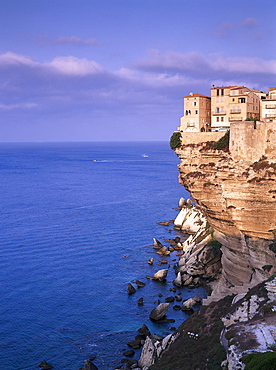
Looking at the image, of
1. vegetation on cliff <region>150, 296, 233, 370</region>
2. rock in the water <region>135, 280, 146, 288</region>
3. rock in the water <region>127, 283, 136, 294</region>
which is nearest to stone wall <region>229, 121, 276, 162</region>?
vegetation on cliff <region>150, 296, 233, 370</region>

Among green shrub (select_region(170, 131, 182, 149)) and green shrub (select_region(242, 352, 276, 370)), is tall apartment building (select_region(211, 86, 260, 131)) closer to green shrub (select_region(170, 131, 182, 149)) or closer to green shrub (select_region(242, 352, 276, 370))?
green shrub (select_region(170, 131, 182, 149))

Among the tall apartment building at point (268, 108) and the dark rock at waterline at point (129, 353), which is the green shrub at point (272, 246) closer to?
the dark rock at waterline at point (129, 353)

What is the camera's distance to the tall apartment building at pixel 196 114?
2078 inches

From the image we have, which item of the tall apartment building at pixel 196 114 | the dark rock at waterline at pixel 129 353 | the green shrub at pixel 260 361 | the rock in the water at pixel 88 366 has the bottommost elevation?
the dark rock at waterline at pixel 129 353

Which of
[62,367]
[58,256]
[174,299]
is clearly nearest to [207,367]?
[62,367]

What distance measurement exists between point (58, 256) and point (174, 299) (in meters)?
20.6

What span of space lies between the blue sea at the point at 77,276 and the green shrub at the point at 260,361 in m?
21.2

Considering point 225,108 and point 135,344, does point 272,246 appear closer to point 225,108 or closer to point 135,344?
point 135,344

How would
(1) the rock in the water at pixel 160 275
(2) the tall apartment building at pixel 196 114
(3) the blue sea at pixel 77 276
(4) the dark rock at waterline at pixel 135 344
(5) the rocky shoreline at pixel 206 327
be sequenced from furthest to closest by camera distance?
1. (1) the rock in the water at pixel 160 275
2. (2) the tall apartment building at pixel 196 114
3. (3) the blue sea at pixel 77 276
4. (4) the dark rock at waterline at pixel 135 344
5. (5) the rocky shoreline at pixel 206 327

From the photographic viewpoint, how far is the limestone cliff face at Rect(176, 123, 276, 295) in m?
38.7

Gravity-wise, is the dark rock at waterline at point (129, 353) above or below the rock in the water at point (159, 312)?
below

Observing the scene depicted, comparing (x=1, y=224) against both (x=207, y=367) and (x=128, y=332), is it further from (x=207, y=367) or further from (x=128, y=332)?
(x=207, y=367)

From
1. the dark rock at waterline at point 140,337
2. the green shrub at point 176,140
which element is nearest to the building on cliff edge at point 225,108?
the green shrub at point 176,140

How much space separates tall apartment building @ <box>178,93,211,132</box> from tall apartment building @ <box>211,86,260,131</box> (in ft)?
3.58
